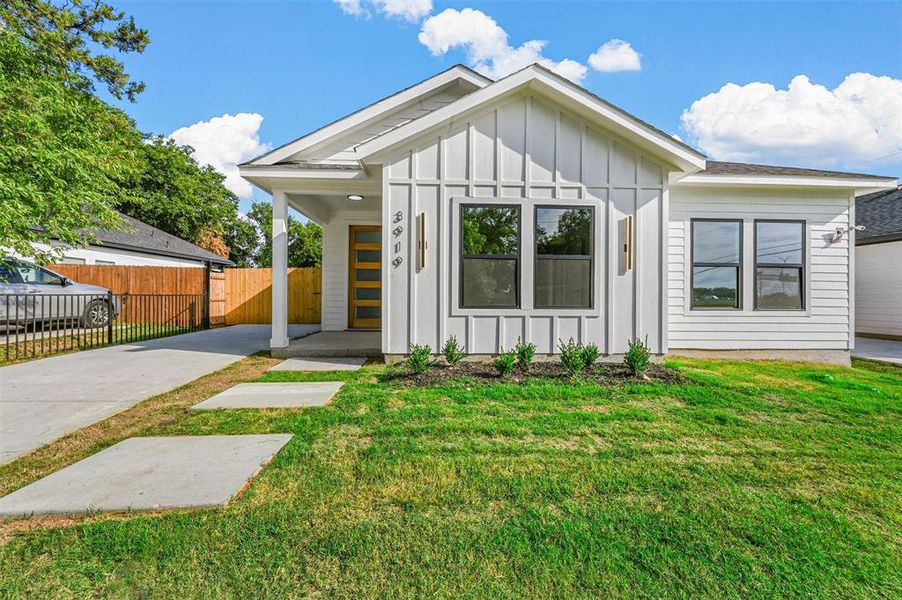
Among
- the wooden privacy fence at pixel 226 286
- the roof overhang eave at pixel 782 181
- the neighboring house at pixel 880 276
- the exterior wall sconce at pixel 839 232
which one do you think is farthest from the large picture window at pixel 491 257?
the neighboring house at pixel 880 276

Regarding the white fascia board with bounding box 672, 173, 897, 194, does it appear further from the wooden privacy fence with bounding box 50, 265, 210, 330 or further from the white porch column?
the wooden privacy fence with bounding box 50, 265, 210, 330

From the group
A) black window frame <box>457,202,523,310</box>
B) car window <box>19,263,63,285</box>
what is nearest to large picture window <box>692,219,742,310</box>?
black window frame <box>457,202,523,310</box>

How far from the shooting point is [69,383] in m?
4.81

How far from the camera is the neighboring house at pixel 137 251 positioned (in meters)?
14.3

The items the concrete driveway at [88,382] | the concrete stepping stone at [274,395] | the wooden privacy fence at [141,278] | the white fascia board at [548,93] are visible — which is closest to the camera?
the concrete driveway at [88,382]

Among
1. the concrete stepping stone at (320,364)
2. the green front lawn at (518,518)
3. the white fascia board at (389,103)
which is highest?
the white fascia board at (389,103)

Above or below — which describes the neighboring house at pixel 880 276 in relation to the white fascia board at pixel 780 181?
below

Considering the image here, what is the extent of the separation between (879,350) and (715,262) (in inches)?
187

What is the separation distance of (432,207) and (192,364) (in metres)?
4.33

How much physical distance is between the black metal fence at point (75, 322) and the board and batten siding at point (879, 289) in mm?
16894

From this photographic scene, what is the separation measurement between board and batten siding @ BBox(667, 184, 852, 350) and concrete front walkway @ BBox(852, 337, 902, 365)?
3.30 feet

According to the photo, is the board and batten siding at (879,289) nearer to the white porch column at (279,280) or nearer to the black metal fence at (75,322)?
the white porch column at (279,280)

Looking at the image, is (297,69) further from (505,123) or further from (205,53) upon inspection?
(505,123)

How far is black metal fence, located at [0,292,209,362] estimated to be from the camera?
6770 millimetres
